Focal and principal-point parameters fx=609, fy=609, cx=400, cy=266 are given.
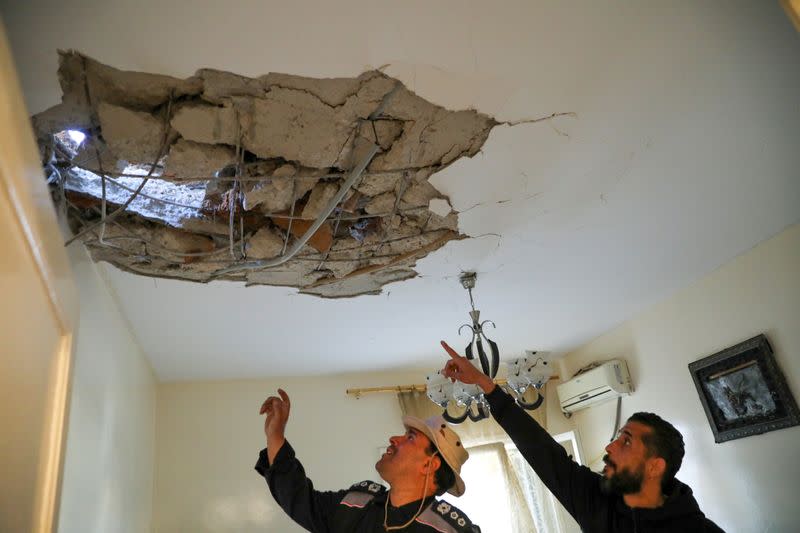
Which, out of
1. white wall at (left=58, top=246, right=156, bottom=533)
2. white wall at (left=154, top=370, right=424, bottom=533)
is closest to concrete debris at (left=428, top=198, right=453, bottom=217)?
white wall at (left=58, top=246, right=156, bottom=533)

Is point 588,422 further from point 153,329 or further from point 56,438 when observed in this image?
point 56,438

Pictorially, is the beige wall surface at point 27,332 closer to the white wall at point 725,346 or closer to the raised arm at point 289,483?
the raised arm at point 289,483

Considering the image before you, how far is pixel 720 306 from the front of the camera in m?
3.77

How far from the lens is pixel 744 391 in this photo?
11.8 ft

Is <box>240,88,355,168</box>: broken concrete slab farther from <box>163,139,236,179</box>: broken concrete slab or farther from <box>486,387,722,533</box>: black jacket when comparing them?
<box>486,387,722,533</box>: black jacket

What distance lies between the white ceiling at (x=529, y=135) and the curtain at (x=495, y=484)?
1275mm

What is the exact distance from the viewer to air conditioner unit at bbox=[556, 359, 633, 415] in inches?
181

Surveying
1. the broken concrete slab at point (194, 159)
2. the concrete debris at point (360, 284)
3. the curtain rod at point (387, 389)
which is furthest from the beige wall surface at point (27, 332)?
the curtain rod at point (387, 389)

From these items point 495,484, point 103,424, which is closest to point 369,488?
point 103,424

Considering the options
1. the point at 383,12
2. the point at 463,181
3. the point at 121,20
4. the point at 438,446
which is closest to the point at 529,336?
the point at 463,181

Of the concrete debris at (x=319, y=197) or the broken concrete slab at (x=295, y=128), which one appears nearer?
the broken concrete slab at (x=295, y=128)

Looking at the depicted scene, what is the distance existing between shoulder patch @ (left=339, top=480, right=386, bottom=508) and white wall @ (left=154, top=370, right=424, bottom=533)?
2.68 m

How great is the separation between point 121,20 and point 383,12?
2.13ft

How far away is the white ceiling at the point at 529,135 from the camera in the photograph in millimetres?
1591
